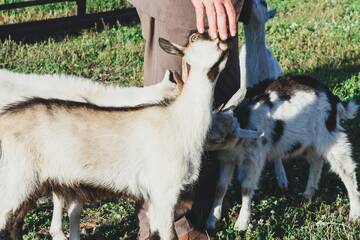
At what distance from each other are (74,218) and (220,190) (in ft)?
4.46

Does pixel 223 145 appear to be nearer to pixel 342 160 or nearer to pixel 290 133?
pixel 290 133

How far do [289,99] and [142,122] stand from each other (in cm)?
243

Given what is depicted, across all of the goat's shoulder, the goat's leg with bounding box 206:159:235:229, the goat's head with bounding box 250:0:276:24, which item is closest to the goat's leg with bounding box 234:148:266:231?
the goat's leg with bounding box 206:159:235:229

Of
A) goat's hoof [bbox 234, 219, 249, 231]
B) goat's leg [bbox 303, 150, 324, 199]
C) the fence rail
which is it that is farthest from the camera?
the fence rail

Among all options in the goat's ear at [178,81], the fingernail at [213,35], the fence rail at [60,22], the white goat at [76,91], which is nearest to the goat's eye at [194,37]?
the fingernail at [213,35]

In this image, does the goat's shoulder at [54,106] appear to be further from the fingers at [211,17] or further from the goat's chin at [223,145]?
the goat's chin at [223,145]

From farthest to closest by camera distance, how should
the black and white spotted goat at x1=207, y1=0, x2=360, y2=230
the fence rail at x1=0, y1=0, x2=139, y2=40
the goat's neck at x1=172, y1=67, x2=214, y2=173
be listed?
the fence rail at x1=0, y1=0, x2=139, y2=40, the black and white spotted goat at x1=207, y1=0, x2=360, y2=230, the goat's neck at x1=172, y1=67, x2=214, y2=173

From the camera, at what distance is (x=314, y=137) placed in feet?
22.1

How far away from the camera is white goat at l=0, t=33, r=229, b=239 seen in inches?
175

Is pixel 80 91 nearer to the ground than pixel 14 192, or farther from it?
farther from it

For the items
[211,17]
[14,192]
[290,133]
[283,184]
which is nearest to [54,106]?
[14,192]

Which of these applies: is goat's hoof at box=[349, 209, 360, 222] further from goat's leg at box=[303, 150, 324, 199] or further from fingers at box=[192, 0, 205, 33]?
fingers at box=[192, 0, 205, 33]

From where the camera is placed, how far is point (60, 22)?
13664mm

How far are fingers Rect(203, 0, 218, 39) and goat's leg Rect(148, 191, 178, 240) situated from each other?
1.06 meters
